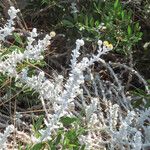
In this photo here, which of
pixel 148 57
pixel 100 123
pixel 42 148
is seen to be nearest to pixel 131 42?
pixel 148 57

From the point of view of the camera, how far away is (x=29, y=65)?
5.41 ft

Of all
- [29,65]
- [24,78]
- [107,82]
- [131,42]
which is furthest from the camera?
[107,82]

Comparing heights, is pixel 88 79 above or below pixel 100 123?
above

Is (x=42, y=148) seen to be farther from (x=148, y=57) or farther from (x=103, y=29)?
(x=148, y=57)

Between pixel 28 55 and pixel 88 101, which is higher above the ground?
pixel 28 55

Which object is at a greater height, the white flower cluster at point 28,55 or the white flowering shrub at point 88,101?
the white flower cluster at point 28,55

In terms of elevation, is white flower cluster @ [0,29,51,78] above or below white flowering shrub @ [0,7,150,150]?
above

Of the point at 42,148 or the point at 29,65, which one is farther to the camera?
the point at 29,65

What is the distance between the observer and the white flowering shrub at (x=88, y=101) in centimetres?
134

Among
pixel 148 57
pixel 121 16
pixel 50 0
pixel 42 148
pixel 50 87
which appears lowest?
pixel 42 148

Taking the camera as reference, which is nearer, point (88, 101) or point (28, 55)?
point (28, 55)

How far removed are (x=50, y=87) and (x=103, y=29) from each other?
0.44 meters

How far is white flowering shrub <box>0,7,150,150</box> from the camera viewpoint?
134 centimetres

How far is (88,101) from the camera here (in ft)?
5.99
